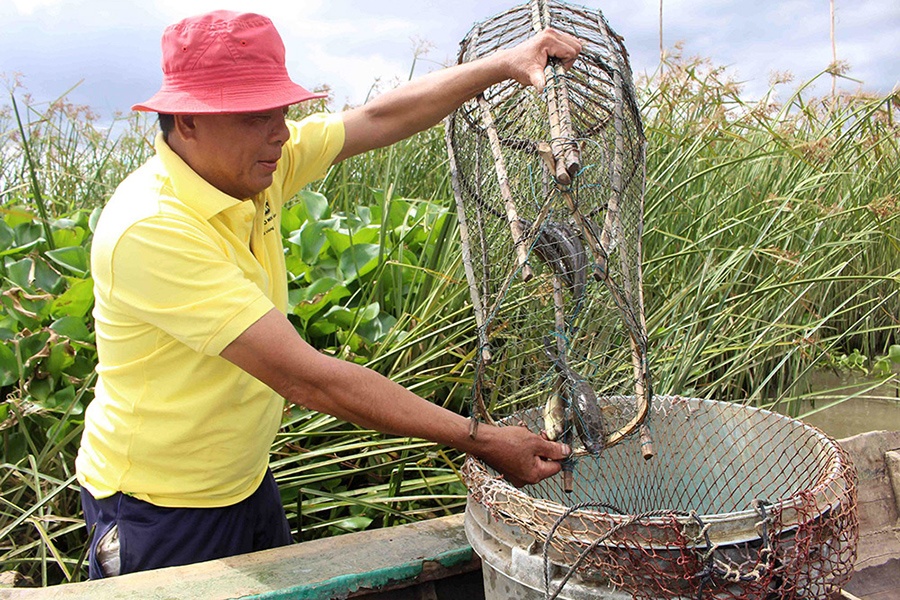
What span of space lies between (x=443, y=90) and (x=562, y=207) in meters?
0.47

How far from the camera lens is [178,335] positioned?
146 cm

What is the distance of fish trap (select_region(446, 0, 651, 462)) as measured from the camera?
1.47 meters

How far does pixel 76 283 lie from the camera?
2564mm

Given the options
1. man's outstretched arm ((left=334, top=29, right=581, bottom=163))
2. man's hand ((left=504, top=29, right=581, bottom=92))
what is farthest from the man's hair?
man's hand ((left=504, top=29, right=581, bottom=92))

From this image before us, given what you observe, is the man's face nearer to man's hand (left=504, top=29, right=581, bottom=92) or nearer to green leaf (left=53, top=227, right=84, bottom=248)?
man's hand (left=504, top=29, right=581, bottom=92)

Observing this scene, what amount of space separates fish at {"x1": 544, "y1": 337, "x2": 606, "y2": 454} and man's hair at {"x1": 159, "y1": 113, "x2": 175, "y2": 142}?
2.92ft

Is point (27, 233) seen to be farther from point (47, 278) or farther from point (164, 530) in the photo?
point (164, 530)

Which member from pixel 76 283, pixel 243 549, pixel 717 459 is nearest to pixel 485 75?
pixel 717 459

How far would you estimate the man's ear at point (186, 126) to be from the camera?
1.55m

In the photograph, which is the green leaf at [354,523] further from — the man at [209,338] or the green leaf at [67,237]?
the green leaf at [67,237]

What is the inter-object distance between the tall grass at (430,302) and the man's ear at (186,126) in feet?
3.29

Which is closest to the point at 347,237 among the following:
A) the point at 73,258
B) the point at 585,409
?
the point at 73,258

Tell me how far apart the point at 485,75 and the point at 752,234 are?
1.79 m

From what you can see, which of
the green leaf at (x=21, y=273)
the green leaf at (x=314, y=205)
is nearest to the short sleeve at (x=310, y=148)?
the green leaf at (x=314, y=205)
